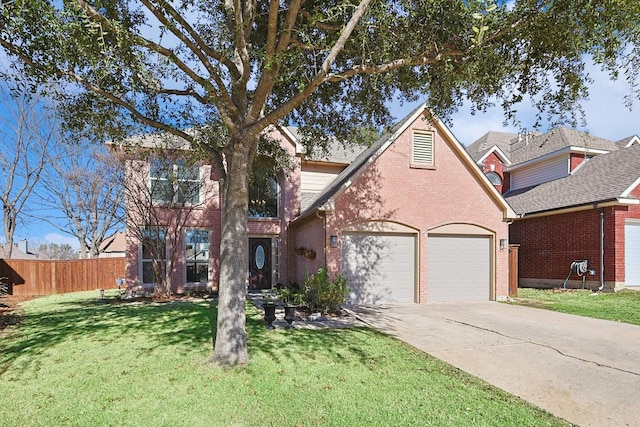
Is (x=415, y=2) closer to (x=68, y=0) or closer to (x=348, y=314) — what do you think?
(x=68, y=0)

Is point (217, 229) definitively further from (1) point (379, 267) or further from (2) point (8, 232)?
(2) point (8, 232)

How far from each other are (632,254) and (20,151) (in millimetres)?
26716

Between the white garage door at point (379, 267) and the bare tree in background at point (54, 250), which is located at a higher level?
the white garage door at point (379, 267)

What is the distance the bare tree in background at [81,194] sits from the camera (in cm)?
1872

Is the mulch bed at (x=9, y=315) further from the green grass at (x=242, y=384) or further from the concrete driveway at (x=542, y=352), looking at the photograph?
the concrete driveway at (x=542, y=352)

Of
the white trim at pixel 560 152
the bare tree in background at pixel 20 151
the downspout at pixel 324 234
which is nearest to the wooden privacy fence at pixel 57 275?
the bare tree in background at pixel 20 151

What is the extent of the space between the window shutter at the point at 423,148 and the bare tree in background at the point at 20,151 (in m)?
16.2

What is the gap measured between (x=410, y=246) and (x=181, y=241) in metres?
8.69

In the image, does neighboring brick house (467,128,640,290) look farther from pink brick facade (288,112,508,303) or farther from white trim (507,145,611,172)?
pink brick facade (288,112,508,303)

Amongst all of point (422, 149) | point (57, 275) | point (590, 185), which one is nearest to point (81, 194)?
point (57, 275)

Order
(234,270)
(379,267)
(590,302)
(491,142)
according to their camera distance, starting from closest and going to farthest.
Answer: (234,270) < (379,267) < (590,302) < (491,142)

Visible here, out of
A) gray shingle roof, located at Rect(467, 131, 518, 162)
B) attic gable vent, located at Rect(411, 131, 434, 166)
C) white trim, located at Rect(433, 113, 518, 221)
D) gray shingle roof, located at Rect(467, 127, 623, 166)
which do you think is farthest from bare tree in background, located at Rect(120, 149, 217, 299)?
gray shingle roof, located at Rect(467, 131, 518, 162)

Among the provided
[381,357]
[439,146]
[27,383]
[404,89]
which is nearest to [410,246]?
[439,146]

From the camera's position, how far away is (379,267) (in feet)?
37.9
